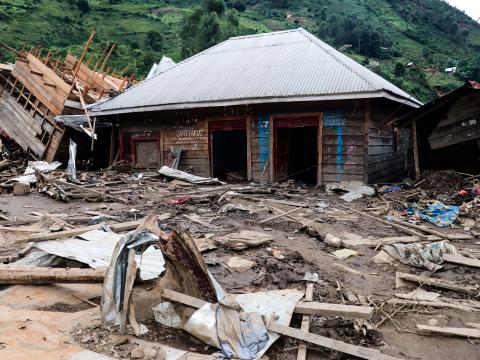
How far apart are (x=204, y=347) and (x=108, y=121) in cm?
1517

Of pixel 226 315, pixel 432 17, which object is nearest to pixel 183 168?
pixel 226 315

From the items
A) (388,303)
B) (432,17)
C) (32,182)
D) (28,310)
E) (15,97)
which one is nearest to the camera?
(28,310)

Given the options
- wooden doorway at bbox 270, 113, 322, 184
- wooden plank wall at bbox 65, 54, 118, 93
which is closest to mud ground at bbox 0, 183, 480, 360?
wooden doorway at bbox 270, 113, 322, 184

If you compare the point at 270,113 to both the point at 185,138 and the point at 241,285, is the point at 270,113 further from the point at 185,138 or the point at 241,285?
the point at 241,285

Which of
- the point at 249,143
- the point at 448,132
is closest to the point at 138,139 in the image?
the point at 249,143

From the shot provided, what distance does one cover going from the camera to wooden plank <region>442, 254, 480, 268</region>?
5.49 metres

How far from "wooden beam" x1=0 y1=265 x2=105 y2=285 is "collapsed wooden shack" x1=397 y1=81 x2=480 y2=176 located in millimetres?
10134

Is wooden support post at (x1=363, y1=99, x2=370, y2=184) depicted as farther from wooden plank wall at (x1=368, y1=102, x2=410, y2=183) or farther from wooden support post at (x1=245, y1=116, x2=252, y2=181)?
wooden support post at (x1=245, y1=116, x2=252, y2=181)

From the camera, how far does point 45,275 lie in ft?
13.8

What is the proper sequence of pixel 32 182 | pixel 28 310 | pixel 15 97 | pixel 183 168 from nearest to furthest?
pixel 28 310, pixel 32 182, pixel 183 168, pixel 15 97

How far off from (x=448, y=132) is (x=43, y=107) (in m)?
14.9

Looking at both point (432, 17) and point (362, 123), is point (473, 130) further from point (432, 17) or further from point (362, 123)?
point (432, 17)

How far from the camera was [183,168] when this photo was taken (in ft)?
48.3

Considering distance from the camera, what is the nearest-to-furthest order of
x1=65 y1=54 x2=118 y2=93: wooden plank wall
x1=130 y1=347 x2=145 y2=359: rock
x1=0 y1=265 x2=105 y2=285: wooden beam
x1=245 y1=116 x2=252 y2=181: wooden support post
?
x1=130 y1=347 x2=145 y2=359: rock → x1=0 y1=265 x2=105 y2=285: wooden beam → x1=245 y1=116 x2=252 y2=181: wooden support post → x1=65 y1=54 x2=118 y2=93: wooden plank wall
